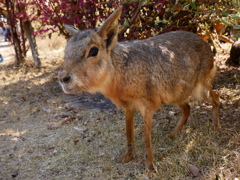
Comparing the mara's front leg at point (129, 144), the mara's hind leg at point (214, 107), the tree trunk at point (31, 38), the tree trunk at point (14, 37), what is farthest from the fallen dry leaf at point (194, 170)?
the tree trunk at point (14, 37)

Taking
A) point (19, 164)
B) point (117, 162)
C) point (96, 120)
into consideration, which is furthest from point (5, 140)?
point (117, 162)

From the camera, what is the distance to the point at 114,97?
330 cm

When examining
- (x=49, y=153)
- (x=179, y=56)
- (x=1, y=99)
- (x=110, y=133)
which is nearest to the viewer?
(x=179, y=56)

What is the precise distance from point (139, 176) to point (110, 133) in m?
1.32

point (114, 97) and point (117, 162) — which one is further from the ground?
point (114, 97)

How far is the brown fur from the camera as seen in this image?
286 cm

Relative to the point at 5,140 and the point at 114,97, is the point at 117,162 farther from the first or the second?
the point at 5,140

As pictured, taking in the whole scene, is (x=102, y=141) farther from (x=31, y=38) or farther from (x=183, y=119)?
(x=31, y=38)

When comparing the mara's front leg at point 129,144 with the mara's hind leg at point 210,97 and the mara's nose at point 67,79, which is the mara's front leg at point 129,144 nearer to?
the mara's hind leg at point 210,97

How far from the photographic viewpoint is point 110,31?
3.01 m

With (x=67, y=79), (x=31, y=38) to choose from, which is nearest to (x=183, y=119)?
(x=67, y=79)

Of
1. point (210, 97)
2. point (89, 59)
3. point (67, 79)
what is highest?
point (89, 59)

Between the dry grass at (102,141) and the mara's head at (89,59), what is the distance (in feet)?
4.18

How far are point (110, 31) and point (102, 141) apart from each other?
1.96 meters
